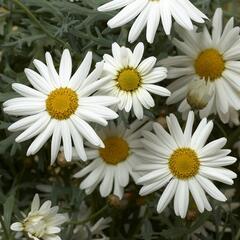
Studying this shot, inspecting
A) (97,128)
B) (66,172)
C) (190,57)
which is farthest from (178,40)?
(66,172)

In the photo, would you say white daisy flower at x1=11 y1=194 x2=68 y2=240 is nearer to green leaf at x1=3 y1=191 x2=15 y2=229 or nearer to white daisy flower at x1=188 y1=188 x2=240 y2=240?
green leaf at x1=3 y1=191 x2=15 y2=229

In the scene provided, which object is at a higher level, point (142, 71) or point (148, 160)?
point (142, 71)

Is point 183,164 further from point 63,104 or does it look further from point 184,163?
point 63,104

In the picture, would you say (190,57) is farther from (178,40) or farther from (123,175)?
(123,175)

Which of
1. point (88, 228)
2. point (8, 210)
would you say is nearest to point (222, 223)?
point (88, 228)

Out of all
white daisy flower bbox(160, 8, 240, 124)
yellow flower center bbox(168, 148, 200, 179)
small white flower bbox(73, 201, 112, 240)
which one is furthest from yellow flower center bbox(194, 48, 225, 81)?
small white flower bbox(73, 201, 112, 240)

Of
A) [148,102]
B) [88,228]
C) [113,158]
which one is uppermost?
[148,102]
